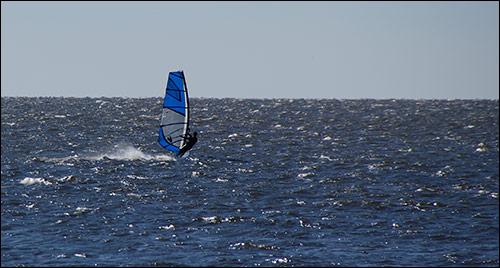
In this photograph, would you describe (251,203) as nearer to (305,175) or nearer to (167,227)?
(167,227)

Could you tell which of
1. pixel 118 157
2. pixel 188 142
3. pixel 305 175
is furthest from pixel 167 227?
pixel 118 157

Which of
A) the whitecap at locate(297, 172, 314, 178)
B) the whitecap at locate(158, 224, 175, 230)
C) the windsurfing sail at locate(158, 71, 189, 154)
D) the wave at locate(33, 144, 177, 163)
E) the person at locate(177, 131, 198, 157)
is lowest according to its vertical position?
the whitecap at locate(158, 224, 175, 230)

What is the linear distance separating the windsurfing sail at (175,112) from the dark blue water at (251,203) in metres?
1.54

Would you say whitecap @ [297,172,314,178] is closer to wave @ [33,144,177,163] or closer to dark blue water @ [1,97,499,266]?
dark blue water @ [1,97,499,266]

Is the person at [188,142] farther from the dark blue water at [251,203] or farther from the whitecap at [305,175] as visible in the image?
the whitecap at [305,175]

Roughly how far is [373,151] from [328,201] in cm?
2213

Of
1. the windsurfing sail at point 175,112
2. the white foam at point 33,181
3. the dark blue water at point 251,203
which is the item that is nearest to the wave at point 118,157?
the dark blue water at point 251,203

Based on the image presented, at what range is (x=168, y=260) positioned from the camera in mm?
23500

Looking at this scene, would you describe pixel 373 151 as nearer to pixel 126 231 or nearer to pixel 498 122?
pixel 126 231

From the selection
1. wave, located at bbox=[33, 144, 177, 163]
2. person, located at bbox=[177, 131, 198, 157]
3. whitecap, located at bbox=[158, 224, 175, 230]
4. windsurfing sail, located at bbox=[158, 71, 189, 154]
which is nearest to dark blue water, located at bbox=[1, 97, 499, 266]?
whitecap, located at bbox=[158, 224, 175, 230]

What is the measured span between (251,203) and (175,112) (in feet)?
41.0

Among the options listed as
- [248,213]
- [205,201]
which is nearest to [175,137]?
[205,201]

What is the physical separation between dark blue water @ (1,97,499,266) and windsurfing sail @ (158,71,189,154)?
1.54 meters

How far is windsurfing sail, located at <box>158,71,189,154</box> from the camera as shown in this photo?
142 feet
